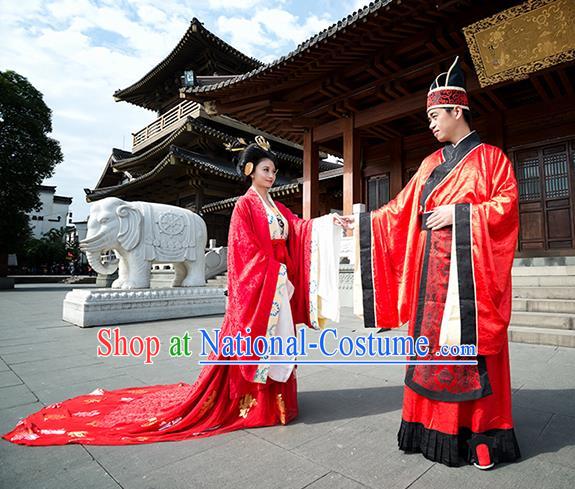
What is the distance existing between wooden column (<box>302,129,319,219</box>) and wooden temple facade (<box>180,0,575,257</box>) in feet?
0.09

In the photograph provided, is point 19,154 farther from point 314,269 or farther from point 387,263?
point 387,263

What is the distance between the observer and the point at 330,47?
20.8ft

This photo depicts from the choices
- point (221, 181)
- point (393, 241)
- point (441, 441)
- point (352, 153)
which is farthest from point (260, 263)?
point (221, 181)

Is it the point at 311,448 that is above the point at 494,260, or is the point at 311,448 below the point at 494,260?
below

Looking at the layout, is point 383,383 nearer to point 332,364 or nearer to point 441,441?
point 332,364

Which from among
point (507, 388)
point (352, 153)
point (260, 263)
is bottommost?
point (507, 388)

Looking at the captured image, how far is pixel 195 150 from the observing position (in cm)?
1777

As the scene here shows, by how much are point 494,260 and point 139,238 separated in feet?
20.4

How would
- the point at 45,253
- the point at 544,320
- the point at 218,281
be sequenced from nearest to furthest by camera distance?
the point at 544,320, the point at 218,281, the point at 45,253

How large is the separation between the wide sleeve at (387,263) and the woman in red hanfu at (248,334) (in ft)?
0.88

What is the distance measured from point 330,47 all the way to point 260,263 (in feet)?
18.2

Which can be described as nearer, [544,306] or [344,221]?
[344,221]

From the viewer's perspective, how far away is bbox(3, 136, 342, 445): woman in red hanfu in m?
2.13

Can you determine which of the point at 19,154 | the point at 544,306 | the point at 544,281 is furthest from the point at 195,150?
the point at 544,306
